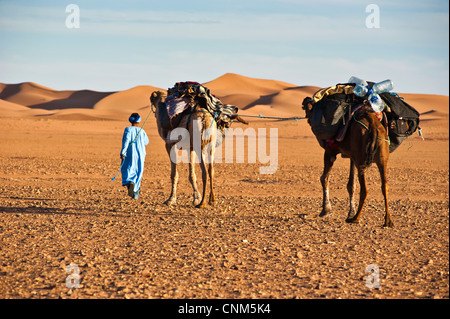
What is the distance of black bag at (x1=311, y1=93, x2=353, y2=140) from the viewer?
8.98 meters

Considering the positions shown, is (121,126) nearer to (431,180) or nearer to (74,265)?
(431,180)

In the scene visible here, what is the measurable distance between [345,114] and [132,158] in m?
4.11

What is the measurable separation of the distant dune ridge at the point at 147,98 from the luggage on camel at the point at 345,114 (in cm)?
7678

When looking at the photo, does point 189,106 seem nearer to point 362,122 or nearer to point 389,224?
point 362,122

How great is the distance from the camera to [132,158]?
10.7 meters

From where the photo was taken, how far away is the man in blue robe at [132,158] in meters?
10.6

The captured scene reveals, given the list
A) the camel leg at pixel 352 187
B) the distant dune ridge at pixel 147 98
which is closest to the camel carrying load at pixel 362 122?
the camel leg at pixel 352 187

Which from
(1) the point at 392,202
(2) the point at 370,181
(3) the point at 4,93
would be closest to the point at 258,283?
(1) the point at 392,202

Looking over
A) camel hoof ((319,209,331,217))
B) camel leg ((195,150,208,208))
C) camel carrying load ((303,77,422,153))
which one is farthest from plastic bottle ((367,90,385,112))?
camel leg ((195,150,208,208))

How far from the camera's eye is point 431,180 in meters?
16.4

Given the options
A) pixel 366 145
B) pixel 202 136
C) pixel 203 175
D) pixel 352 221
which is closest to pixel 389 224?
pixel 352 221

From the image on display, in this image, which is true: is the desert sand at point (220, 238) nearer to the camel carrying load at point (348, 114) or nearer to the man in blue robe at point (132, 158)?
the man in blue robe at point (132, 158)

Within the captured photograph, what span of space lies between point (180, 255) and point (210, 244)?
735 mm

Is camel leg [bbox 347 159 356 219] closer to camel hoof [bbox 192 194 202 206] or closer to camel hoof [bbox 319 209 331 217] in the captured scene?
camel hoof [bbox 319 209 331 217]
